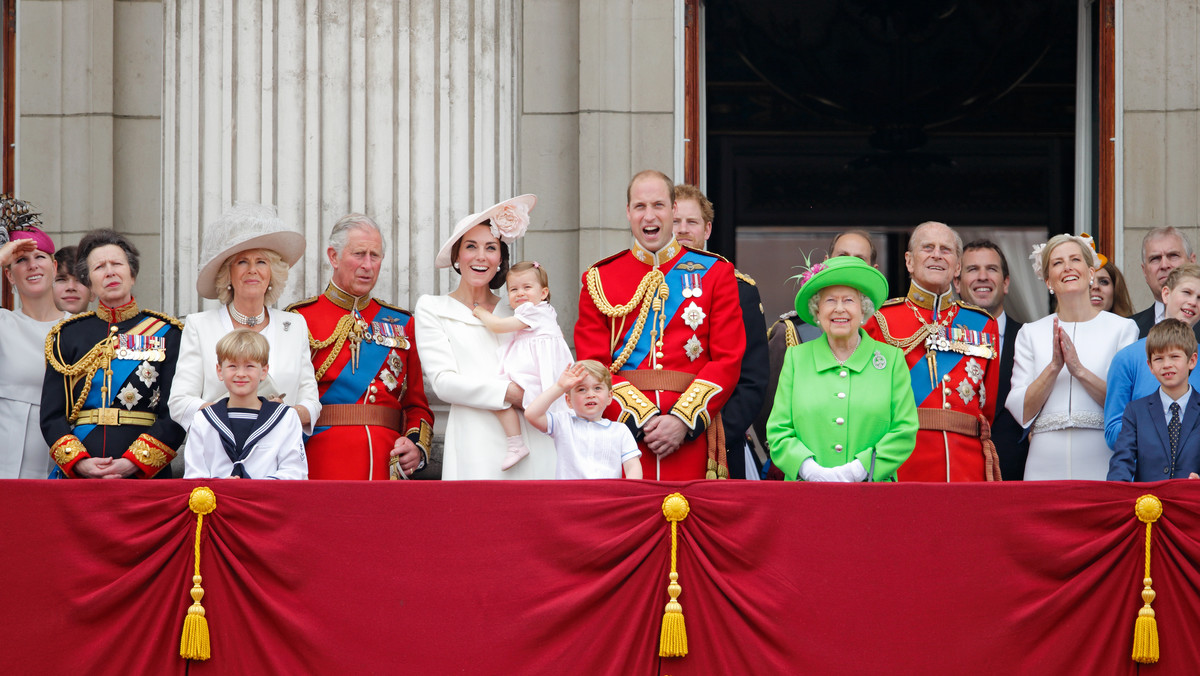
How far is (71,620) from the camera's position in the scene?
5.06m

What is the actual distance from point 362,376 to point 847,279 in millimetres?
2089

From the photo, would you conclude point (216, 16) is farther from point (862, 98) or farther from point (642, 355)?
point (862, 98)

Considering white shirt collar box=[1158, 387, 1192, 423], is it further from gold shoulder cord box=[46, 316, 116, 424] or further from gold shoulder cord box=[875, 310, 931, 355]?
gold shoulder cord box=[46, 316, 116, 424]

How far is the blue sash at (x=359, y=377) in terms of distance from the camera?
632cm

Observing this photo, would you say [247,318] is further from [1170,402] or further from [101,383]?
[1170,402]

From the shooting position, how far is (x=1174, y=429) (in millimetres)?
5707

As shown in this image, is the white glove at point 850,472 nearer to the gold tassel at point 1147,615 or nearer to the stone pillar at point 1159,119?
the gold tassel at point 1147,615

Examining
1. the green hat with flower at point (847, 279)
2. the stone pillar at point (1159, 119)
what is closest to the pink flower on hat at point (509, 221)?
the green hat with flower at point (847, 279)

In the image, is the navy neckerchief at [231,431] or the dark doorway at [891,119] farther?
the dark doorway at [891,119]

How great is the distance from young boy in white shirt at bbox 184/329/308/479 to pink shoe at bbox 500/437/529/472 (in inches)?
30.1

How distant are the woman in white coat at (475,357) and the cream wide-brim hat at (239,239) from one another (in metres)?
0.70

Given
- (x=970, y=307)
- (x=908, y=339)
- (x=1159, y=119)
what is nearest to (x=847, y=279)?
(x=908, y=339)

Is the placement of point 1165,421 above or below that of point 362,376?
below

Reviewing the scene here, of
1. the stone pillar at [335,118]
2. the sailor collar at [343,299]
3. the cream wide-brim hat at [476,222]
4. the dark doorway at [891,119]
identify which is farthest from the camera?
the dark doorway at [891,119]
